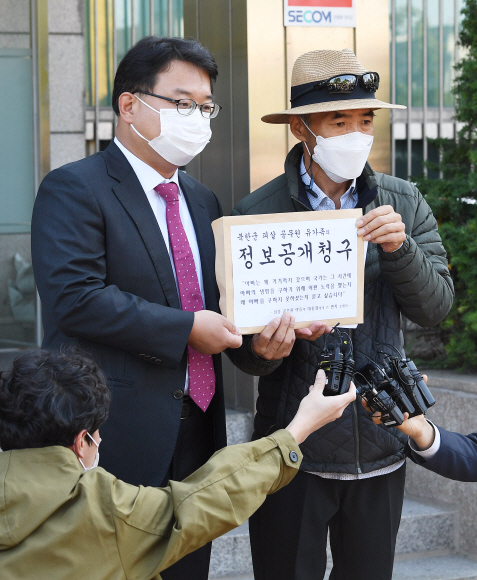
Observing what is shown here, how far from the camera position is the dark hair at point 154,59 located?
267 cm

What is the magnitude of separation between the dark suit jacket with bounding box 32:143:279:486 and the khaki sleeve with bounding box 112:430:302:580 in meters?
0.44

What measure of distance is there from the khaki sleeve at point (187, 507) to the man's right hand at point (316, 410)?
145mm

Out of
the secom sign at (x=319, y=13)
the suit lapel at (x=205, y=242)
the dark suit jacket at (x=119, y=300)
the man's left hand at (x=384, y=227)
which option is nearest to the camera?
the dark suit jacket at (x=119, y=300)

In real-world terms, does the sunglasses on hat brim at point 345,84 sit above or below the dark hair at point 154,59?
below

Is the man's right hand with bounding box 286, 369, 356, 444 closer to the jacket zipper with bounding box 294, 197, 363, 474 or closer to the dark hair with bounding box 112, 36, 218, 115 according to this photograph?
the jacket zipper with bounding box 294, 197, 363, 474

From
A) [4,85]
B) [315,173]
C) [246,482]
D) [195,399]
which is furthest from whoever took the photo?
[4,85]

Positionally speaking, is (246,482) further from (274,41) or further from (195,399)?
(274,41)

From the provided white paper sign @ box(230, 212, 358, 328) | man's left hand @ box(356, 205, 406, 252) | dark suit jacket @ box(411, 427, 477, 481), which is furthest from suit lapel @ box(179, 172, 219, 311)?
dark suit jacket @ box(411, 427, 477, 481)

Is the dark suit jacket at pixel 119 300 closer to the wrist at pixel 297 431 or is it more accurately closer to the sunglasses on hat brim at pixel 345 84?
the wrist at pixel 297 431

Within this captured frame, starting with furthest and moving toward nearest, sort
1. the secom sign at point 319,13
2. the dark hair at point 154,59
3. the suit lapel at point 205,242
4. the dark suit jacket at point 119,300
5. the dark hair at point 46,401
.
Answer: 1. the secom sign at point 319,13
2. the suit lapel at point 205,242
3. the dark hair at point 154,59
4. the dark suit jacket at point 119,300
5. the dark hair at point 46,401

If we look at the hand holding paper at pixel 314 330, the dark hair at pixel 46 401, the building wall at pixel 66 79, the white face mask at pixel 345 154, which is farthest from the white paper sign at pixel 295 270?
the building wall at pixel 66 79

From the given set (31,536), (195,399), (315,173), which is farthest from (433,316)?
(31,536)

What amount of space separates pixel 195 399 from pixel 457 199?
2632mm

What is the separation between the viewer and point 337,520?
113 inches
